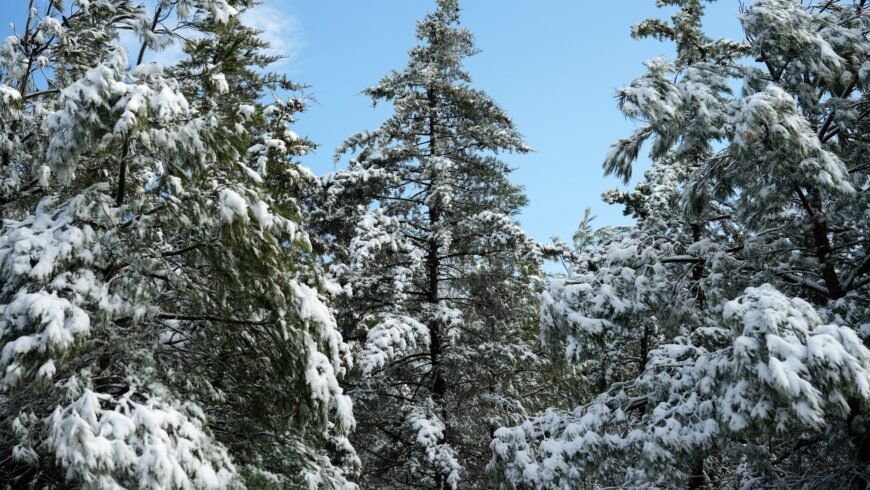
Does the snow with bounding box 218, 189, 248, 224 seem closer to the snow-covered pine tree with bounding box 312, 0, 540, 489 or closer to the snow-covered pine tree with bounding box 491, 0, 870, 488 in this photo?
the snow-covered pine tree with bounding box 491, 0, 870, 488

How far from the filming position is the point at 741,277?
23.2ft

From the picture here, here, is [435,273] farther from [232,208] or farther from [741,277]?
[232,208]

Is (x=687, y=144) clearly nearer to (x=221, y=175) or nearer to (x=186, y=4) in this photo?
(x=221, y=175)

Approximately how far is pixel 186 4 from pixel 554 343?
5328 millimetres

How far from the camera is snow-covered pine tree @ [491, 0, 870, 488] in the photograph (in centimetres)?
569

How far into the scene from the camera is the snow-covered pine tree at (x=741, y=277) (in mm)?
5691

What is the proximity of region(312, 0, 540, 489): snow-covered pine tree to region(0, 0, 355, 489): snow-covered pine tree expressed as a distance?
143 inches

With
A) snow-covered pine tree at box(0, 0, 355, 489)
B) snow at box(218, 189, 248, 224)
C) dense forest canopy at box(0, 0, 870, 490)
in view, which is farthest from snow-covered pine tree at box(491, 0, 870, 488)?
snow at box(218, 189, 248, 224)

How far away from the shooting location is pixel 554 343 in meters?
7.32

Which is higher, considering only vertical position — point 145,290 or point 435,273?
point 435,273

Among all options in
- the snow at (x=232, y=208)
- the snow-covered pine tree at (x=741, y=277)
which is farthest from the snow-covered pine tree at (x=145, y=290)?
the snow-covered pine tree at (x=741, y=277)

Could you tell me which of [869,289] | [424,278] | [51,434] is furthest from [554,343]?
[424,278]

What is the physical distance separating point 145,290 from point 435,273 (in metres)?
→ 7.89

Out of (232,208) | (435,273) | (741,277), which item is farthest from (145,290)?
(435,273)
